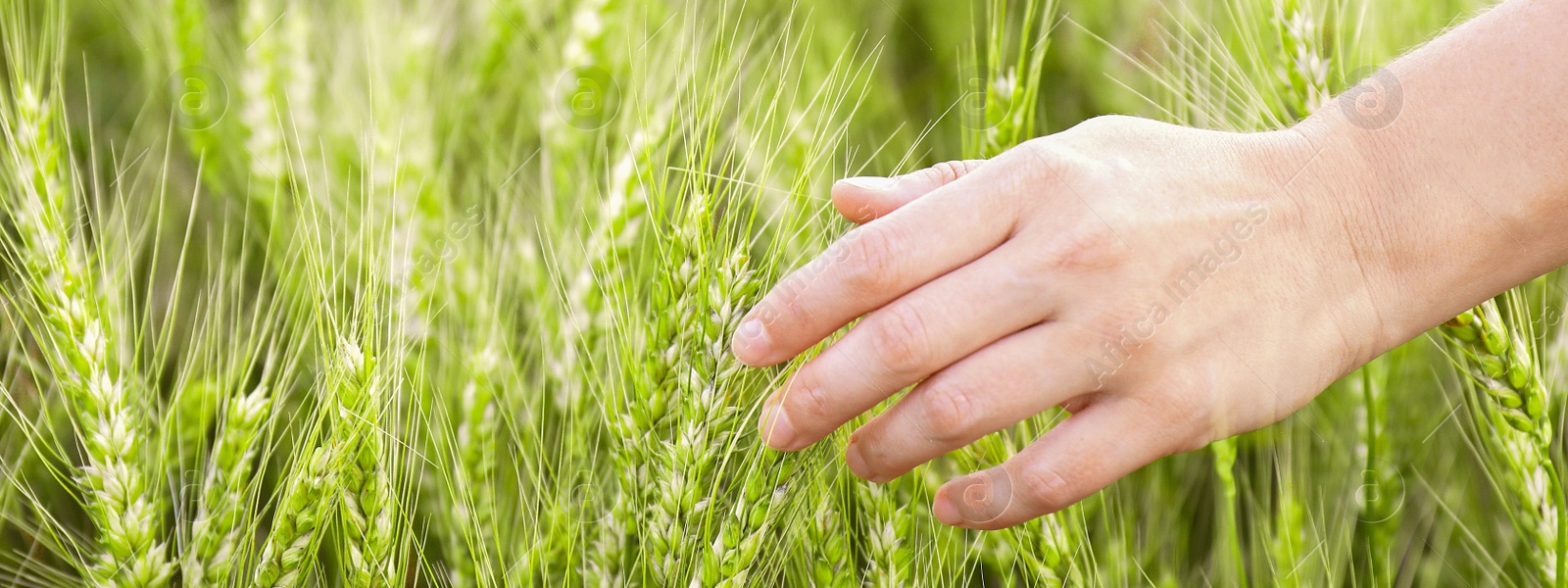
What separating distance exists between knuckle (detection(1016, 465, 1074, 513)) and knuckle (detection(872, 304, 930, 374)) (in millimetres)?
134

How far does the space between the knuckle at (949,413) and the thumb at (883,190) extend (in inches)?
6.5

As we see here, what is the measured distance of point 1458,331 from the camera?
811 mm

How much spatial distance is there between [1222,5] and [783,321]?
827mm

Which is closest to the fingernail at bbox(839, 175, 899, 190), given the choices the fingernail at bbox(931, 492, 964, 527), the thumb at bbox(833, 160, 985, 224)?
the thumb at bbox(833, 160, 985, 224)

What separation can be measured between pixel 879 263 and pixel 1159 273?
0.22 metres

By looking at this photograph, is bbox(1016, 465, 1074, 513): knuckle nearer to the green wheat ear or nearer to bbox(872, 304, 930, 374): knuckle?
bbox(872, 304, 930, 374): knuckle

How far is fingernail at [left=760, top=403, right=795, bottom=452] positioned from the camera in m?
0.70

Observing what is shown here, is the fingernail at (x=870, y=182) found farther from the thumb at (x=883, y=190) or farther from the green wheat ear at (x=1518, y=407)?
the green wheat ear at (x=1518, y=407)

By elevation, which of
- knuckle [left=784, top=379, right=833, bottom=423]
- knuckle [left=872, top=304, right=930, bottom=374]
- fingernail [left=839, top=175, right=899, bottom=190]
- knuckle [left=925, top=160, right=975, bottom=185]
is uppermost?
fingernail [left=839, top=175, right=899, bottom=190]

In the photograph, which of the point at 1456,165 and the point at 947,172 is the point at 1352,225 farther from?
the point at 947,172

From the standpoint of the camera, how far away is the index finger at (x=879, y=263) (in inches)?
27.0

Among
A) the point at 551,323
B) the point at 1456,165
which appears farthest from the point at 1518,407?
the point at 551,323

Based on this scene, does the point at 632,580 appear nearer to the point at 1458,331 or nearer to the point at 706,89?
the point at 706,89

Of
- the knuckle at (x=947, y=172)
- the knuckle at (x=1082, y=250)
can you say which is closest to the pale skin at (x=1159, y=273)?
the knuckle at (x=1082, y=250)
